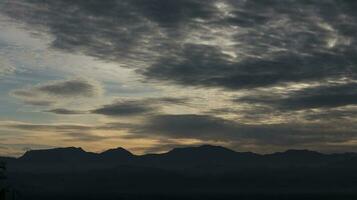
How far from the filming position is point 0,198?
40.2 metres

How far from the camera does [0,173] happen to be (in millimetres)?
Answer: 40469

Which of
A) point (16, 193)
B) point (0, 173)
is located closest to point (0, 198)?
point (0, 173)

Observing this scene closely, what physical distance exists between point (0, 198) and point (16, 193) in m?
4.48

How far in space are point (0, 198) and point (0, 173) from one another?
5.88 feet

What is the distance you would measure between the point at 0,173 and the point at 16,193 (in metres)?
4.72

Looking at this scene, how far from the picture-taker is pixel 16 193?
3644 cm

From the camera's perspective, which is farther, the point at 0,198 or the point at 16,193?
the point at 0,198

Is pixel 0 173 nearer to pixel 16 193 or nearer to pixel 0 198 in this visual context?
pixel 0 198

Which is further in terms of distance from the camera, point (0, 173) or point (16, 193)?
point (0, 173)
